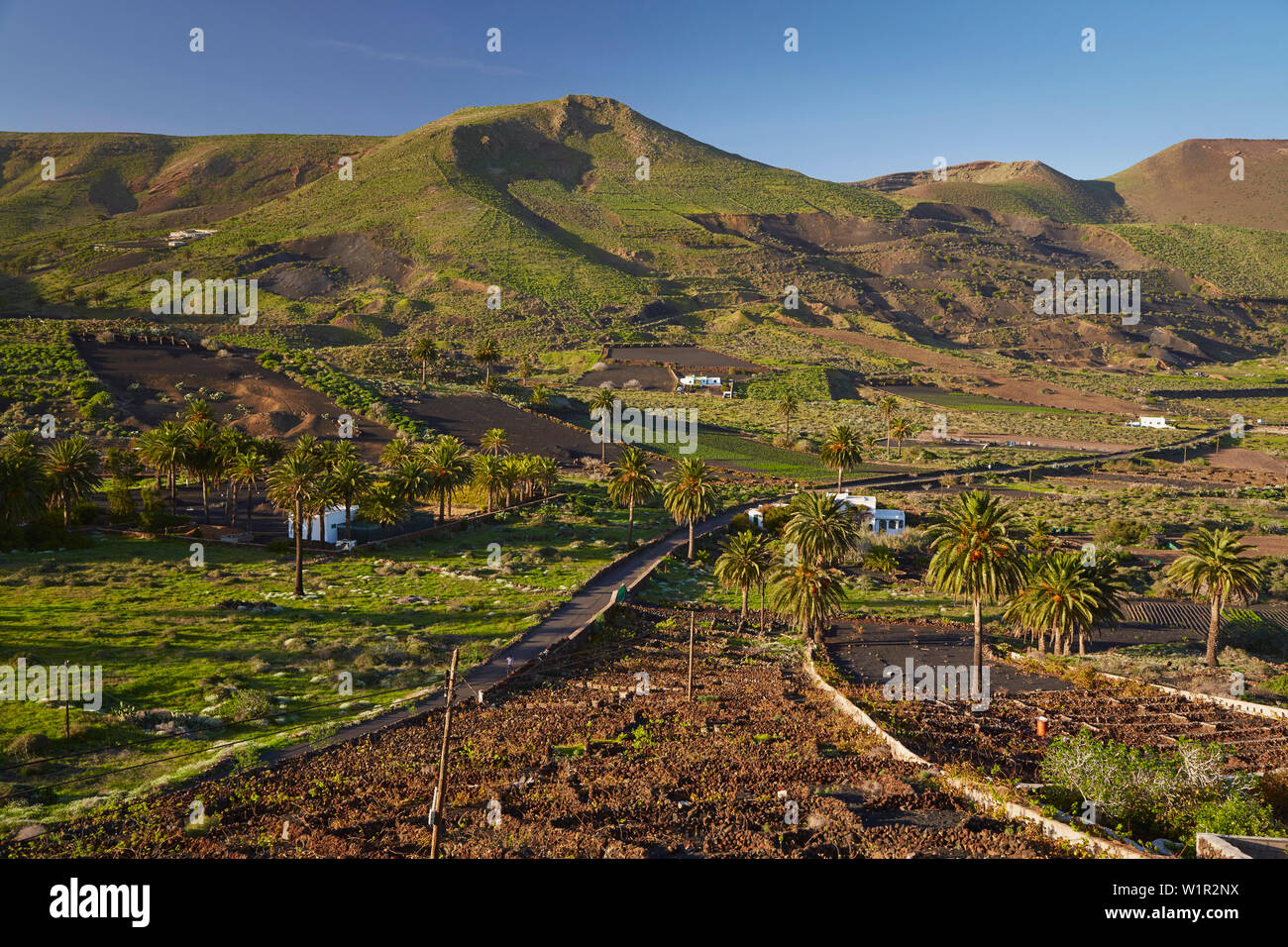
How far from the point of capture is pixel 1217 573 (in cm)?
4328

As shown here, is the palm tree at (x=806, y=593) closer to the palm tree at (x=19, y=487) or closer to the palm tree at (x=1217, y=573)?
the palm tree at (x=1217, y=573)

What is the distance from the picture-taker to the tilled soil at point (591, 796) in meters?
20.4

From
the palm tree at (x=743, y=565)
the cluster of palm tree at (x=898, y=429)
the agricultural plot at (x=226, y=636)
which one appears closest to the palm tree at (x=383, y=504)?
the agricultural plot at (x=226, y=636)

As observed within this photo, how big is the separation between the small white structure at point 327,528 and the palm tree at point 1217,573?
59089mm

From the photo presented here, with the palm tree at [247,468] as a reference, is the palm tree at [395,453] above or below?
above

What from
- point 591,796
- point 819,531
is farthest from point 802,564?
point 591,796

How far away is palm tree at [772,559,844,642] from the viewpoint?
4406 centimetres

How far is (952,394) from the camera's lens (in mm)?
179250

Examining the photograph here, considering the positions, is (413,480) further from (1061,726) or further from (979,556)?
(1061,726)

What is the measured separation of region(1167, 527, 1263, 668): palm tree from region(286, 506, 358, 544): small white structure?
59.1m

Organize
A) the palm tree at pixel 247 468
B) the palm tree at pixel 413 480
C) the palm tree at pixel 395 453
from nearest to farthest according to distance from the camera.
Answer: the palm tree at pixel 247 468
the palm tree at pixel 413 480
the palm tree at pixel 395 453

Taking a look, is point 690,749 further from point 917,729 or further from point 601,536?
point 601,536
